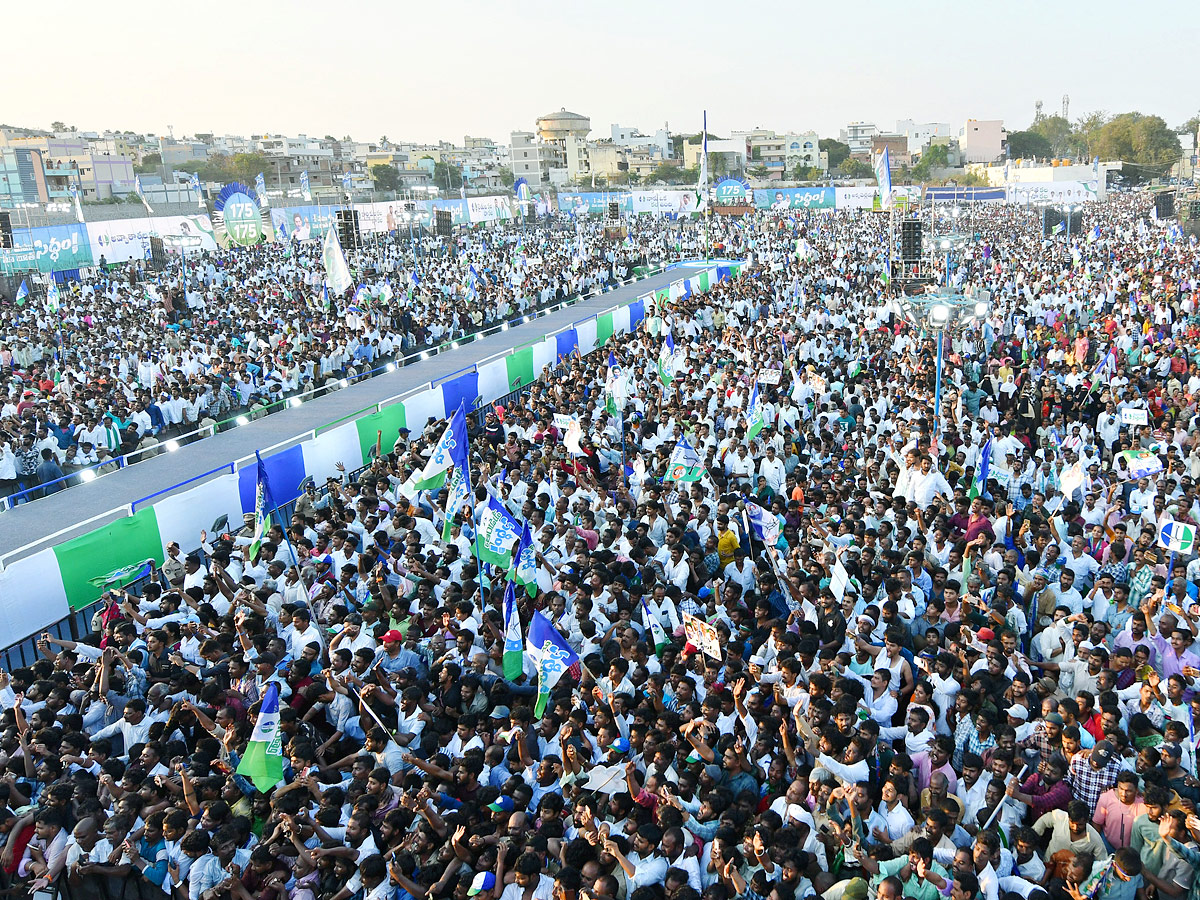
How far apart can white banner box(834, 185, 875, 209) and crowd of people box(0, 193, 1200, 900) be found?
152 feet

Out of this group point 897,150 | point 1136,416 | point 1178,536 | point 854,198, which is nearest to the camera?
point 1178,536

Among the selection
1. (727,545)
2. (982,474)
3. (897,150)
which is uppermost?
(897,150)

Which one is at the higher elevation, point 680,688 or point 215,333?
point 680,688

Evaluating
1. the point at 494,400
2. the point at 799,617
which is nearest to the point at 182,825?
the point at 799,617

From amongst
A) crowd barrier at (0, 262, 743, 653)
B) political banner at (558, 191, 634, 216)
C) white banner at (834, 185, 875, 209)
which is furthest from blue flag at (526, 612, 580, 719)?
political banner at (558, 191, 634, 216)

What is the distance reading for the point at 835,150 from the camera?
5005 inches

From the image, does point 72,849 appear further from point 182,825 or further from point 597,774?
point 597,774

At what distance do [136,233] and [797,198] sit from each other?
119 feet

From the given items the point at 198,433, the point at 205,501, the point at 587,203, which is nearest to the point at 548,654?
the point at 205,501

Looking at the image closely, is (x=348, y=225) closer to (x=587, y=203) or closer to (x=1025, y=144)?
(x=587, y=203)

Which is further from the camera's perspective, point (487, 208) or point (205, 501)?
point (487, 208)

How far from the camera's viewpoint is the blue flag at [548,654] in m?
5.93

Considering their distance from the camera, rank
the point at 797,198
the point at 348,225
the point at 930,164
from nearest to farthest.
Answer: the point at 348,225, the point at 797,198, the point at 930,164

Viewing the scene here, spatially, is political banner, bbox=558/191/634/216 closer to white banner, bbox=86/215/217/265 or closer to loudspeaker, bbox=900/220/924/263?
white banner, bbox=86/215/217/265
